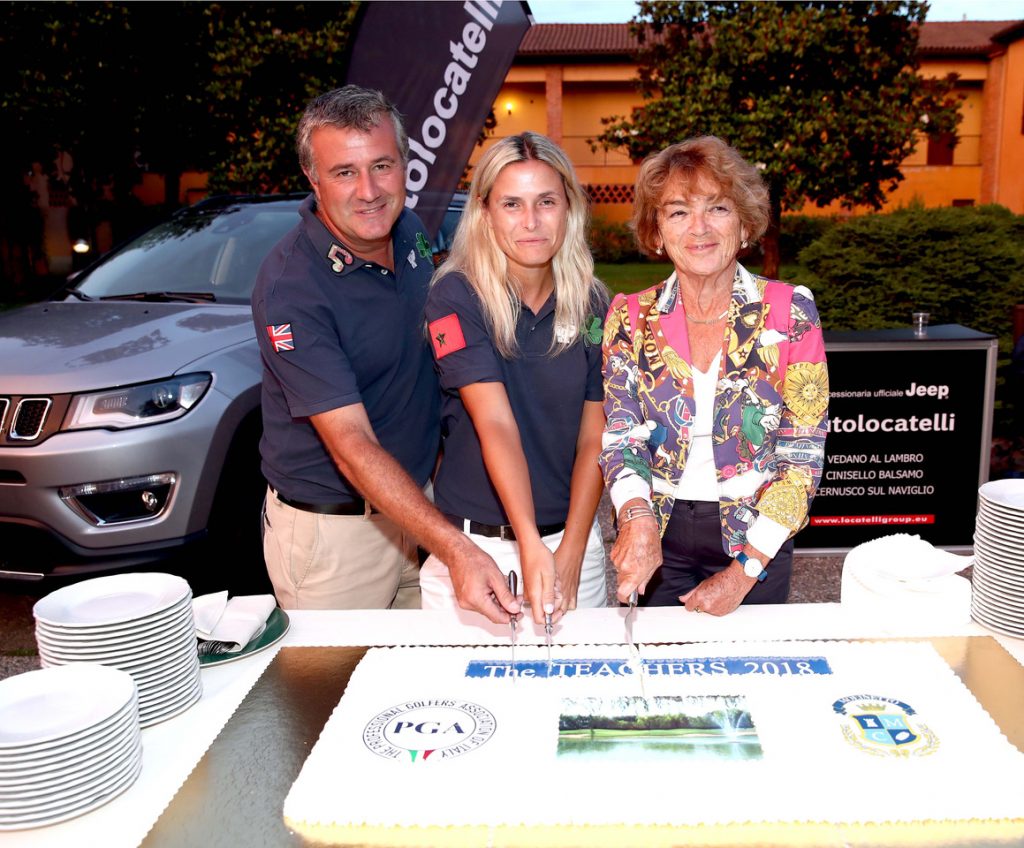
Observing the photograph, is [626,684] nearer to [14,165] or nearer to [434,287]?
[434,287]

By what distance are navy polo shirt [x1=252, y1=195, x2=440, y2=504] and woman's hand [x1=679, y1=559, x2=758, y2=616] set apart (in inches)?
36.6

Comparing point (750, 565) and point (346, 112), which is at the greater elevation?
point (346, 112)

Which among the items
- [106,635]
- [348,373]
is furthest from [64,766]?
[348,373]

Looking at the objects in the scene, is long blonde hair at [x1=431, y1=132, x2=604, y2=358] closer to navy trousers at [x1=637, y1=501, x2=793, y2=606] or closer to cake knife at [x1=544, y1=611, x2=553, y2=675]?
navy trousers at [x1=637, y1=501, x2=793, y2=606]

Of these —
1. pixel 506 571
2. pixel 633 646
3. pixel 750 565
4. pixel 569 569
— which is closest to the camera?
pixel 633 646

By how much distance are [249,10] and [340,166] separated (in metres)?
9.64

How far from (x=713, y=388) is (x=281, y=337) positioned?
42.7 inches

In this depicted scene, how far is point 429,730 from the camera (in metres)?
1.48

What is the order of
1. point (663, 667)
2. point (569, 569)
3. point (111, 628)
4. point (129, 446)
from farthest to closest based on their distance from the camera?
point (129, 446)
point (569, 569)
point (663, 667)
point (111, 628)

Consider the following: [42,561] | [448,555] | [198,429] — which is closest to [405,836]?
[448,555]

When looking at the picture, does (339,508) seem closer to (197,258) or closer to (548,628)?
(548,628)

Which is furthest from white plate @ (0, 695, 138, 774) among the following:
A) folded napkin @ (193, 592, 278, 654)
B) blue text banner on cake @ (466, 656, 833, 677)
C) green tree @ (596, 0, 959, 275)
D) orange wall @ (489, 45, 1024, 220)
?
orange wall @ (489, 45, 1024, 220)

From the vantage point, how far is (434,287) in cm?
239

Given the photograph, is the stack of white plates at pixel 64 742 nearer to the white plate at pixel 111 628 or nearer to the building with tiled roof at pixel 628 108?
the white plate at pixel 111 628
